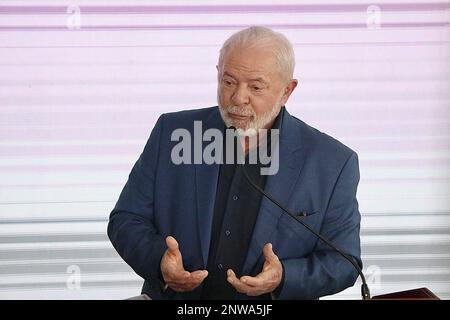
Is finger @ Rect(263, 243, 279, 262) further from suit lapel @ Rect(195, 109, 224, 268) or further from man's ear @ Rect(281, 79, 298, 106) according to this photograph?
man's ear @ Rect(281, 79, 298, 106)

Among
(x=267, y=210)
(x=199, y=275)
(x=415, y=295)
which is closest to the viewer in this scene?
(x=415, y=295)

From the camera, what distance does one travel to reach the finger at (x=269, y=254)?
2.41 m

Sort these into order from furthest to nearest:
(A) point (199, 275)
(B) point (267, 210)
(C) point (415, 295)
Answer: (B) point (267, 210) < (A) point (199, 275) < (C) point (415, 295)

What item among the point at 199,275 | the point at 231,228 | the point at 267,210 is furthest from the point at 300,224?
the point at 199,275

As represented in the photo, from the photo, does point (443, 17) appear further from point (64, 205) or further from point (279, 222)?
point (64, 205)

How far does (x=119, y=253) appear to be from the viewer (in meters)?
2.68

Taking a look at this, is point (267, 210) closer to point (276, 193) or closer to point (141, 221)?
point (276, 193)

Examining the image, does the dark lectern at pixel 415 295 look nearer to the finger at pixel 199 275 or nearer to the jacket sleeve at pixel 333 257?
the jacket sleeve at pixel 333 257

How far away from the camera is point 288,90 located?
262 centimetres

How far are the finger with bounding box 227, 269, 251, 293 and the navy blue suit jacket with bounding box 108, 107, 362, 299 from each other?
76 mm

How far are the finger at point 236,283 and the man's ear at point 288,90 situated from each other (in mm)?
551

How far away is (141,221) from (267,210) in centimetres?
39

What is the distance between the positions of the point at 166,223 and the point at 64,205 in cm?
36

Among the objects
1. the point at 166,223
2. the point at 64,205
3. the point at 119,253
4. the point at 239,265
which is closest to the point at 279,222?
the point at 239,265
